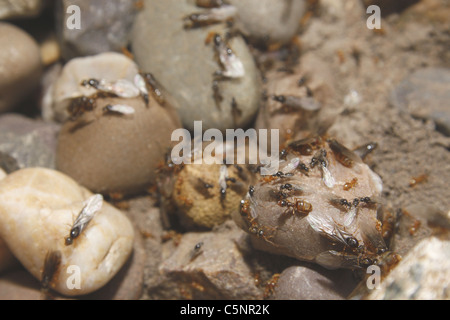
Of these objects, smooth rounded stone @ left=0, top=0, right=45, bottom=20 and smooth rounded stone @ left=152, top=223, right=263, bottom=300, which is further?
smooth rounded stone @ left=0, top=0, right=45, bottom=20

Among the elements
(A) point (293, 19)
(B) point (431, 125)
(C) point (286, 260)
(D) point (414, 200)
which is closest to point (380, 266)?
(C) point (286, 260)

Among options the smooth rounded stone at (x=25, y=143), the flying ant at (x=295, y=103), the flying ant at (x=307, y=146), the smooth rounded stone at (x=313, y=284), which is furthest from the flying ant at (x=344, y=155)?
the smooth rounded stone at (x=25, y=143)

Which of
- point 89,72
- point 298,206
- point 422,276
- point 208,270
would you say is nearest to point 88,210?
point 208,270

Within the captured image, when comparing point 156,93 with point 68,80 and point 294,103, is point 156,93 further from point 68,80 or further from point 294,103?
point 294,103

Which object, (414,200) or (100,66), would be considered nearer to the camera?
(414,200)

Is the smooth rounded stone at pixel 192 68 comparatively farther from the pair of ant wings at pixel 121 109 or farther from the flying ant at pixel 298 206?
the flying ant at pixel 298 206

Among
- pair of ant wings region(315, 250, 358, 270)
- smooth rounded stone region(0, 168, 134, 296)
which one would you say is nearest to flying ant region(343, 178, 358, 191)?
pair of ant wings region(315, 250, 358, 270)

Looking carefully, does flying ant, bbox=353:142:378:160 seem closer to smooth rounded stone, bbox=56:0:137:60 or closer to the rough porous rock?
the rough porous rock
